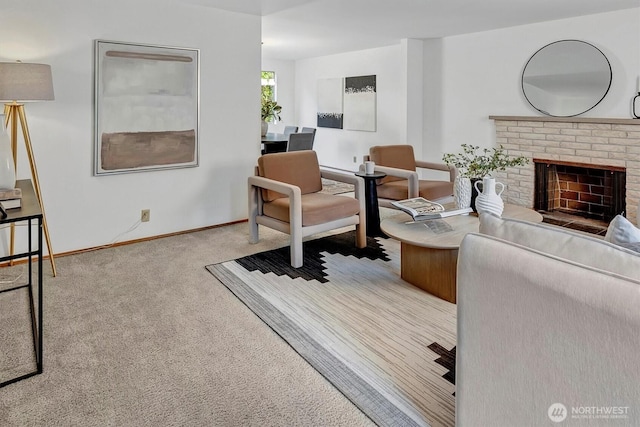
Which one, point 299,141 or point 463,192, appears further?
point 299,141

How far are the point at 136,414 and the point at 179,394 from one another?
0.18 meters

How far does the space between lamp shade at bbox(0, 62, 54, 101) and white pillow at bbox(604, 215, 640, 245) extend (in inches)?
123

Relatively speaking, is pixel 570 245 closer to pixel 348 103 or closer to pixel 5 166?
pixel 5 166

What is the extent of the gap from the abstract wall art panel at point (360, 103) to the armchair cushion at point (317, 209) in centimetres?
415

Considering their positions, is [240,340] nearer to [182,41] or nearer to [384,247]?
[384,247]

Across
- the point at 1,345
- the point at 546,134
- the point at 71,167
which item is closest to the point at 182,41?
the point at 71,167

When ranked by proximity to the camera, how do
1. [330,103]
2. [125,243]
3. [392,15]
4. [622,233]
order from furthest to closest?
[330,103]
[392,15]
[125,243]
[622,233]

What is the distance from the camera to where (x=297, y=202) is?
3188 millimetres

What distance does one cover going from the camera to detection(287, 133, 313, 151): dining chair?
6.04m

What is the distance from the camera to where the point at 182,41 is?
3.95 metres

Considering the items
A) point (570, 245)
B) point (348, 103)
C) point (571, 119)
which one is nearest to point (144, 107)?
point (570, 245)

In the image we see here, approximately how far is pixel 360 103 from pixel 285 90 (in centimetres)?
200

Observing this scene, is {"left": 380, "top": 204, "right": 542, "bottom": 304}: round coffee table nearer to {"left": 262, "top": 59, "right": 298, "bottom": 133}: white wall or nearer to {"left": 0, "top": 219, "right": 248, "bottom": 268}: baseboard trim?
{"left": 0, "top": 219, "right": 248, "bottom": 268}: baseboard trim

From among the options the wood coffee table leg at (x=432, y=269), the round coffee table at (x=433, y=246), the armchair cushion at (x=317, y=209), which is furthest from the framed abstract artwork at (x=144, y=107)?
the wood coffee table leg at (x=432, y=269)
